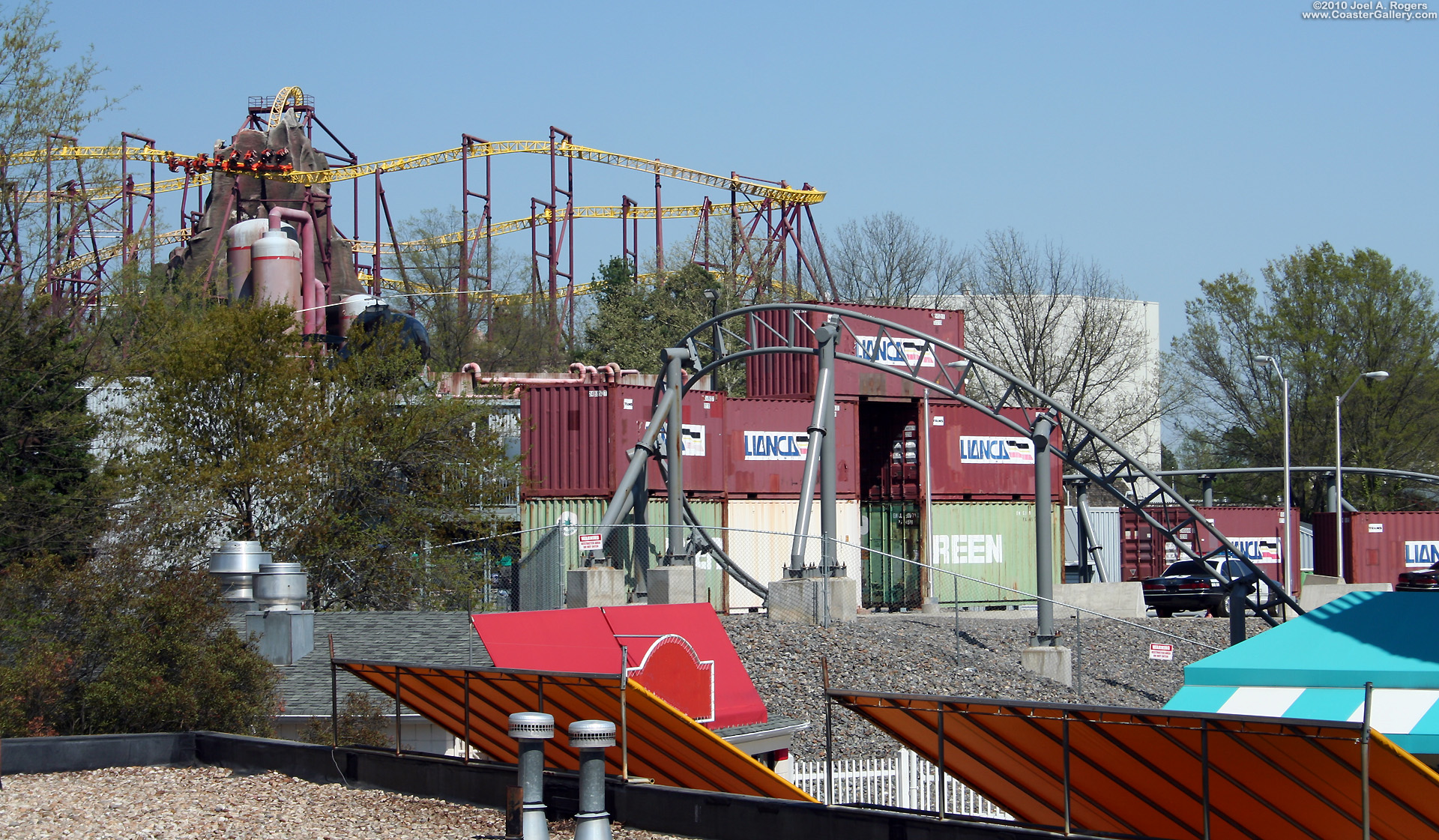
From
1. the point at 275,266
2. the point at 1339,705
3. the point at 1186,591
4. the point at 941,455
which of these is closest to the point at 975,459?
the point at 941,455

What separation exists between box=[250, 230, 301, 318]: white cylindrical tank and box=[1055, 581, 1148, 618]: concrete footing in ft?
94.0

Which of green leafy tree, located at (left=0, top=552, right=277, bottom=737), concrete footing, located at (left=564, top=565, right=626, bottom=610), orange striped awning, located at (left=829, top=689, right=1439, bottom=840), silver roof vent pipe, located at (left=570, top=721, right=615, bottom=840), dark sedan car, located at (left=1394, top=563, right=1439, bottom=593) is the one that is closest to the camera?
orange striped awning, located at (left=829, top=689, right=1439, bottom=840)

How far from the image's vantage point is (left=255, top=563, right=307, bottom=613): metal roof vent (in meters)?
16.1

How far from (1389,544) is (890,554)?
21.8 metres

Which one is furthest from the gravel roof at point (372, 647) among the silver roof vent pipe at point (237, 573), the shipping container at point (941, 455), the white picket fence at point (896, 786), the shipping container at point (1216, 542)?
the shipping container at point (1216, 542)

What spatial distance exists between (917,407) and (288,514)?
17990 mm

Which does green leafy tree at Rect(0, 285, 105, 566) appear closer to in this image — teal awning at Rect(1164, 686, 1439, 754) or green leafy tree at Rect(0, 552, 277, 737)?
green leafy tree at Rect(0, 552, 277, 737)

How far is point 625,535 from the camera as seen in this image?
2630 centimetres

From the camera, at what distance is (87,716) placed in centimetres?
1417

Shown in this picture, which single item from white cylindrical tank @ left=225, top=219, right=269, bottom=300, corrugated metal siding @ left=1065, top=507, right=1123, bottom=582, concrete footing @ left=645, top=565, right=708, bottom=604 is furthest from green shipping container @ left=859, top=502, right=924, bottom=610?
white cylindrical tank @ left=225, top=219, right=269, bottom=300

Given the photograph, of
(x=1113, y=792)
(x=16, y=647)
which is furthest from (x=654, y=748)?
(x=16, y=647)

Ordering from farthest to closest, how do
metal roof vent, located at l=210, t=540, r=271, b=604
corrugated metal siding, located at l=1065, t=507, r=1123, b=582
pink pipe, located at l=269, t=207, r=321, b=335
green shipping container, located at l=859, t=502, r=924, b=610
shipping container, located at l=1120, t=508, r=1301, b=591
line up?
pink pipe, located at l=269, t=207, r=321, b=335 → shipping container, located at l=1120, t=508, r=1301, b=591 → corrugated metal siding, located at l=1065, t=507, r=1123, b=582 → green shipping container, located at l=859, t=502, r=924, b=610 → metal roof vent, located at l=210, t=540, r=271, b=604

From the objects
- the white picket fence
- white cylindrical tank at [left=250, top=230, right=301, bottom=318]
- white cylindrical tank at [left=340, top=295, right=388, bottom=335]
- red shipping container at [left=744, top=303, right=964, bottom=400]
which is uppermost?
white cylindrical tank at [left=250, top=230, right=301, bottom=318]

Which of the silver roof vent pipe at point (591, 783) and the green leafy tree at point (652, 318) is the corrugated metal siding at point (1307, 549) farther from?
the silver roof vent pipe at point (591, 783)
